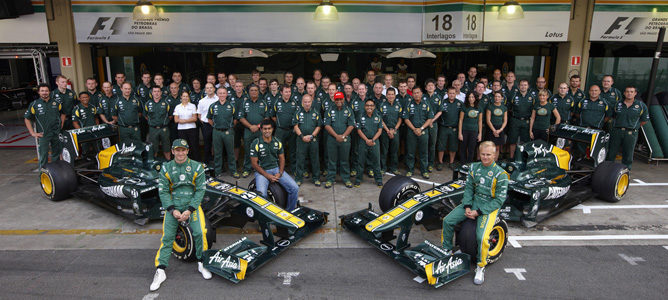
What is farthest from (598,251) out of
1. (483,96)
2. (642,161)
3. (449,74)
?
(449,74)

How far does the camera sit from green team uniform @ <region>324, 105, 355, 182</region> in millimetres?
8328

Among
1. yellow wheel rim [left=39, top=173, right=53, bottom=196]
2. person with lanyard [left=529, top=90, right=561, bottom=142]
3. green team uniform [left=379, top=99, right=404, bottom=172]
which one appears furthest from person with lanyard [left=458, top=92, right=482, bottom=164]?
yellow wheel rim [left=39, top=173, right=53, bottom=196]

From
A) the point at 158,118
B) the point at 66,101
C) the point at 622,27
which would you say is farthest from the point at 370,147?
the point at 622,27

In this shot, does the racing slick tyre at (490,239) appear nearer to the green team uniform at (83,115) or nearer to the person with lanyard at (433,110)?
the person with lanyard at (433,110)

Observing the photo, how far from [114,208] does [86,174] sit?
1.48 m

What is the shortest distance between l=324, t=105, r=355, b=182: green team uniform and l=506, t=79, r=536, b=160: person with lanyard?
372cm

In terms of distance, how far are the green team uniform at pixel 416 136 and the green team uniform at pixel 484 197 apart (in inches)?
144

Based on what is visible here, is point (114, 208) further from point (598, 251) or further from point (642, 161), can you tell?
point (642, 161)

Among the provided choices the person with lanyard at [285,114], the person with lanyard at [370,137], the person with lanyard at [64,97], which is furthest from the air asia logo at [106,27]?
the person with lanyard at [370,137]

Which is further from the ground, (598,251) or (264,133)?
(264,133)

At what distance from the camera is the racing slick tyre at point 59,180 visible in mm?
7461

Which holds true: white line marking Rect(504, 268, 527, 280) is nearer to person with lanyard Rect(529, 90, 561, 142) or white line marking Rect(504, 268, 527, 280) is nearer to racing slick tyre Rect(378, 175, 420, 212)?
racing slick tyre Rect(378, 175, 420, 212)

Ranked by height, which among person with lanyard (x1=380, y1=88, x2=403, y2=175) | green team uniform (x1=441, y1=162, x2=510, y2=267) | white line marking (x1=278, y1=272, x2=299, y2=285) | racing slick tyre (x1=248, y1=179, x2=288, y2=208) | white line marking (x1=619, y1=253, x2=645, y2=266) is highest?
person with lanyard (x1=380, y1=88, x2=403, y2=175)

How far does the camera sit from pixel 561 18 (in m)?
11.6
